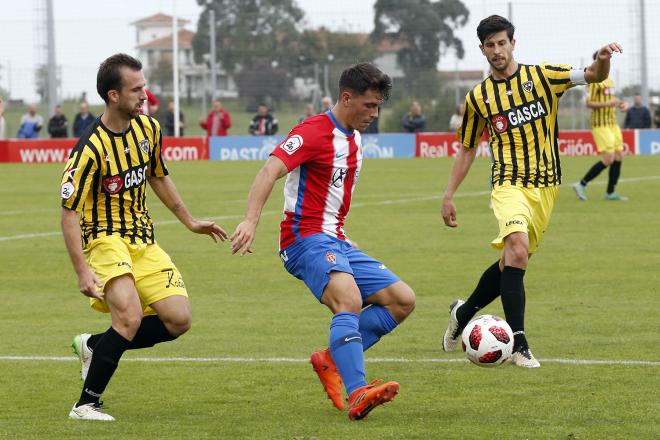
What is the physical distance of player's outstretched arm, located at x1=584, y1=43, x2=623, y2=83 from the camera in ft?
24.5

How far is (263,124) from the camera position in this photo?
36969mm

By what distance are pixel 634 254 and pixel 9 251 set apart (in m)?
6.81

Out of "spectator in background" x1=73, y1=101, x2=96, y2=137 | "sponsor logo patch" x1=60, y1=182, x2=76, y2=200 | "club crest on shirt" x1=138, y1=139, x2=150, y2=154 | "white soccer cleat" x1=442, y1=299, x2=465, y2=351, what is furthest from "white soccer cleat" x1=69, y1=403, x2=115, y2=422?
"spectator in background" x1=73, y1=101, x2=96, y2=137

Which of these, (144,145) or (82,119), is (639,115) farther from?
(144,145)

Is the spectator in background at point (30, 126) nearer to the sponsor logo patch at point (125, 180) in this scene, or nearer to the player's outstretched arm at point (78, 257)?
the sponsor logo patch at point (125, 180)

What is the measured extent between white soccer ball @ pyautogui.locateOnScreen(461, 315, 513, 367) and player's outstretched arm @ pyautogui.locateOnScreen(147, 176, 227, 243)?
1.55 m

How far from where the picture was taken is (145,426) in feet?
20.0

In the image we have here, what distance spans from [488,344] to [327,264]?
1299mm

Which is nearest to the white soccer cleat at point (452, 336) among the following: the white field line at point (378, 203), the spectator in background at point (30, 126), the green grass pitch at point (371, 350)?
the green grass pitch at point (371, 350)

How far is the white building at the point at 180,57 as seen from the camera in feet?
133

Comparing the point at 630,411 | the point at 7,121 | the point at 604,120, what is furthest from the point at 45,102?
the point at 630,411

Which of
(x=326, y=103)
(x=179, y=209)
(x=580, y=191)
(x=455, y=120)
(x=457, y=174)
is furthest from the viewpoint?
(x=455, y=120)

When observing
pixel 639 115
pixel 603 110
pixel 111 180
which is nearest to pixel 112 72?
pixel 111 180

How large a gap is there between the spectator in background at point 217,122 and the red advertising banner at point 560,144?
223 inches
